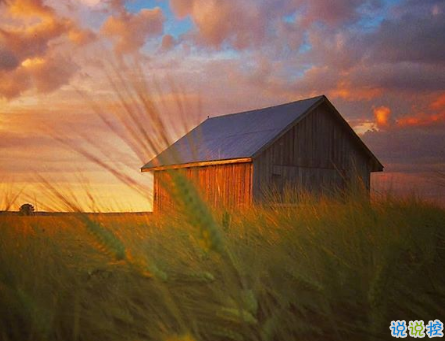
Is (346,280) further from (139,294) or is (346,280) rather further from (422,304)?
(139,294)

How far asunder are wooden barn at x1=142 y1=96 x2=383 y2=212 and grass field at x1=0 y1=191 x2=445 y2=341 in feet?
33.9

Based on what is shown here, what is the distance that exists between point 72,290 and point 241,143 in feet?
43.2

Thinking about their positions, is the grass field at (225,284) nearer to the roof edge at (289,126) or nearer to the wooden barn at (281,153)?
the wooden barn at (281,153)

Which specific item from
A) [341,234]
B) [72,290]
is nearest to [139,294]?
[72,290]

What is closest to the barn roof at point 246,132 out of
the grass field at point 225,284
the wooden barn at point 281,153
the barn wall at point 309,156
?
the wooden barn at point 281,153

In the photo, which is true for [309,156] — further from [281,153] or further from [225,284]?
[225,284]

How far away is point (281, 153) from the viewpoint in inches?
614

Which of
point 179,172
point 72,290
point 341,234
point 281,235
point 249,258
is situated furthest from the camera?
point 281,235

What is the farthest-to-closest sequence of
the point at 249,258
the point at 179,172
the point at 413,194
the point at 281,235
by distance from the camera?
the point at 413,194 → the point at 281,235 → the point at 249,258 → the point at 179,172

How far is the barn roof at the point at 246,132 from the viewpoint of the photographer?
49.5 ft

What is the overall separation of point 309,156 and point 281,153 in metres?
1.34

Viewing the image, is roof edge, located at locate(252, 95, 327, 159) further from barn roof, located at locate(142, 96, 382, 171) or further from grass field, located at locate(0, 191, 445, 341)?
grass field, located at locate(0, 191, 445, 341)

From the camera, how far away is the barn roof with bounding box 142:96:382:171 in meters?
15.1

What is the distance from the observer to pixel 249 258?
3.13 meters
